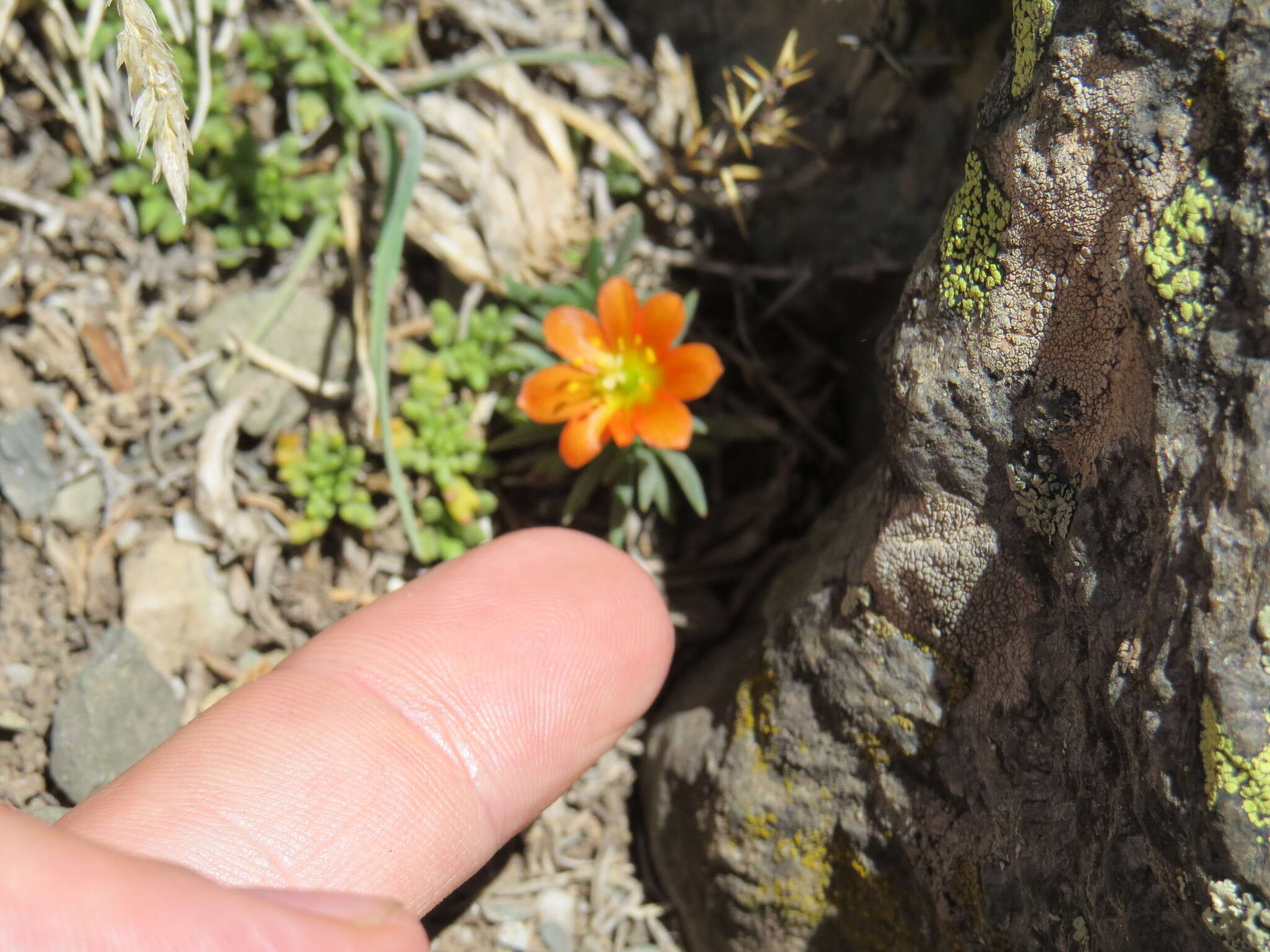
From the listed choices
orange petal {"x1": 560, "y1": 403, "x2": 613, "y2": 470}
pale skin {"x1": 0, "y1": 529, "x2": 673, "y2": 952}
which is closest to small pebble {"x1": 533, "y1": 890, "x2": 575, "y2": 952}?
pale skin {"x1": 0, "y1": 529, "x2": 673, "y2": 952}

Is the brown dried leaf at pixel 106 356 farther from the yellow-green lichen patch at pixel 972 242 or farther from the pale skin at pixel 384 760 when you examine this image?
the yellow-green lichen patch at pixel 972 242

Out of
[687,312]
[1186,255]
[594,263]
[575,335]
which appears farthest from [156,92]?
[1186,255]

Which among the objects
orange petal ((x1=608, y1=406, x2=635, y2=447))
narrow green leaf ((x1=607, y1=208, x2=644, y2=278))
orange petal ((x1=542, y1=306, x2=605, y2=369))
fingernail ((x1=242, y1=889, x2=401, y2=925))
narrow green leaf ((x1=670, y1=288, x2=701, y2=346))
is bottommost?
fingernail ((x1=242, y1=889, x2=401, y2=925))

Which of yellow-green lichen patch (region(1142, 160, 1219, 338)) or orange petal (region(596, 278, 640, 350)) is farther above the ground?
yellow-green lichen patch (region(1142, 160, 1219, 338))

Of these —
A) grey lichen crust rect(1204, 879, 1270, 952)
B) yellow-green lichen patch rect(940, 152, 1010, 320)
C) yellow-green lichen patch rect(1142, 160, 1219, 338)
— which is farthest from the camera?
yellow-green lichen patch rect(940, 152, 1010, 320)

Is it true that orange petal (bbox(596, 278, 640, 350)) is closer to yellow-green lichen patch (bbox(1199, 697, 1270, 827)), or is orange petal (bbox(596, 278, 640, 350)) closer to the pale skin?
the pale skin

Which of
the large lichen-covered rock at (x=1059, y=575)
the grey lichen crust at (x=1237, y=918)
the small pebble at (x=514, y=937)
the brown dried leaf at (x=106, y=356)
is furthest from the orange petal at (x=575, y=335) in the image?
the grey lichen crust at (x=1237, y=918)

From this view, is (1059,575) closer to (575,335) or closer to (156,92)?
(575,335)
